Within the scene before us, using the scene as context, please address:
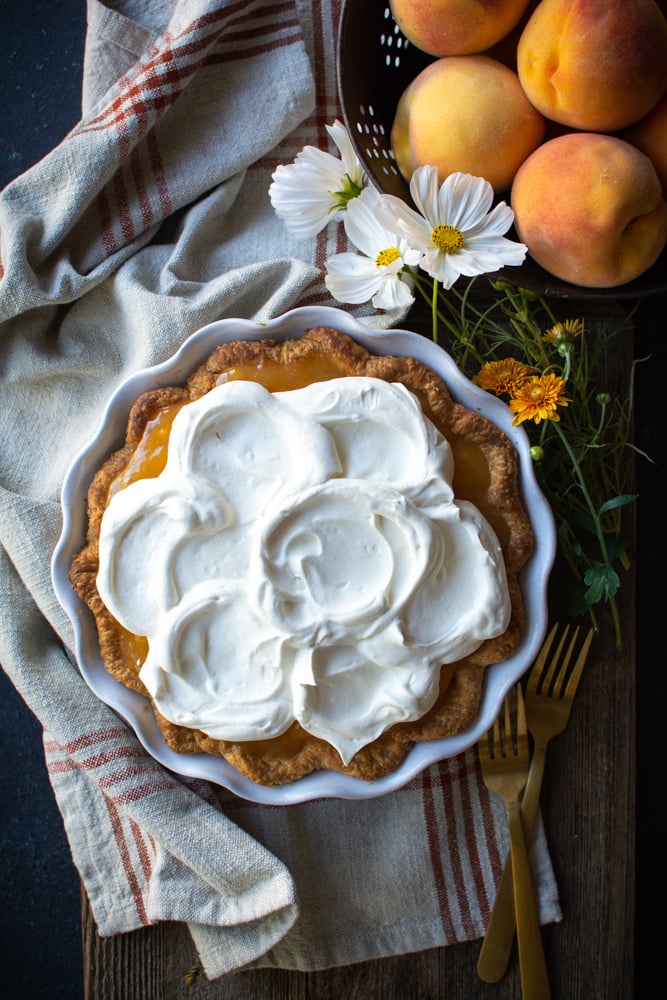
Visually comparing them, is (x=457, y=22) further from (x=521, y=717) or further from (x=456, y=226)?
(x=521, y=717)

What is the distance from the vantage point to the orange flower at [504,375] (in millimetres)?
1722

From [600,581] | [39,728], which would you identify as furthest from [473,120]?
[39,728]

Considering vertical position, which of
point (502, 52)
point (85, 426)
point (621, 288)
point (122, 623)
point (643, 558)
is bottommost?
point (643, 558)

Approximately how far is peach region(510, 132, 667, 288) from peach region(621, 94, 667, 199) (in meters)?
0.05

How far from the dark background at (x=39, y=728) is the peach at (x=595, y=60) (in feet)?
2.58

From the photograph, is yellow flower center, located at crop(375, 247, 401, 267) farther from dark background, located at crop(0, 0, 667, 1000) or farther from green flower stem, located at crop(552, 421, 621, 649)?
dark background, located at crop(0, 0, 667, 1000)

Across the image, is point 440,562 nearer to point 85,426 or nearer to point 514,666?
point 514,666

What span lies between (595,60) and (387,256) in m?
0.50

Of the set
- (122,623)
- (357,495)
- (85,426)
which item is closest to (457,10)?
(357,495)

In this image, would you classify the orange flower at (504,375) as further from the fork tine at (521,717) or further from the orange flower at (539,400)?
the fork tine at (521,717)

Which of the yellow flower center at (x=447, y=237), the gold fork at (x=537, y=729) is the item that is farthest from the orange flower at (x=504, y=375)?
the gold fork at (x=537, y=729)

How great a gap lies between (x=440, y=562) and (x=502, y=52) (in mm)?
1036

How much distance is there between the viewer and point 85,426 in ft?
6.50

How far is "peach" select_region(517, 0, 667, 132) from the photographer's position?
1.47 meters
